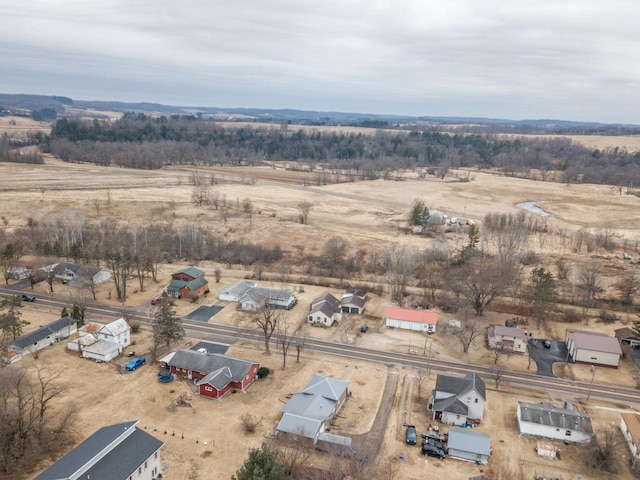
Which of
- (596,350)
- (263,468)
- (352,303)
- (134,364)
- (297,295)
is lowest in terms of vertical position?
(297,295)

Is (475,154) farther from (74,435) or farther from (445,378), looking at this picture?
(74,435)

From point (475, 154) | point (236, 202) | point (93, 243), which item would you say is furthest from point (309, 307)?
point (475, 154)

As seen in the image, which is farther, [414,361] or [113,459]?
[414,361]

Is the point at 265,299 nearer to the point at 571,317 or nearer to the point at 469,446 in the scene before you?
the point at 469,446

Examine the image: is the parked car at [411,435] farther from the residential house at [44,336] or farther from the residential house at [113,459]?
the residential house at [44,336]

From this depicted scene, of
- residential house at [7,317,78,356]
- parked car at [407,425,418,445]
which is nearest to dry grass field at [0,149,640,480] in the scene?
parked car at [407,425,418,445]

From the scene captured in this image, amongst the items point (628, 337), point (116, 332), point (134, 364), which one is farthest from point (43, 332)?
point (628, 337)

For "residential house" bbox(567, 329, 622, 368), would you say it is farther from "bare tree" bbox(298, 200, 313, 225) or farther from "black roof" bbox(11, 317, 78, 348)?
"bare tree" bbox(298, 200, 313, 225)
